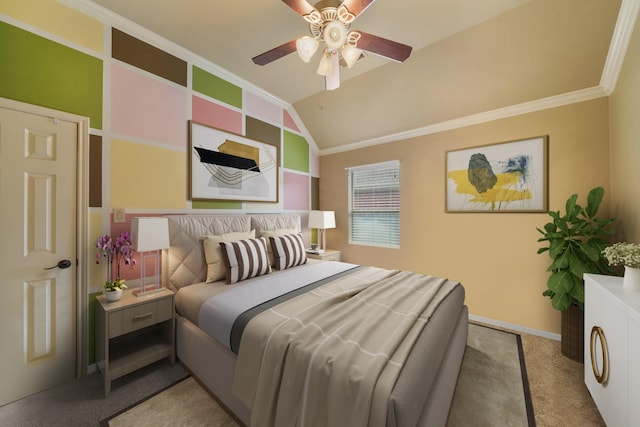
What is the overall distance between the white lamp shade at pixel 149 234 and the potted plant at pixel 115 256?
5.0 inches

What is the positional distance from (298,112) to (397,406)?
12.9 ft

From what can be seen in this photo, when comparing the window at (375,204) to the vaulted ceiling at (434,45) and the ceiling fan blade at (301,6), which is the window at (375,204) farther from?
the ceiling fan blade at (301,6)

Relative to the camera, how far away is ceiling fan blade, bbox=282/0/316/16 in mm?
1599

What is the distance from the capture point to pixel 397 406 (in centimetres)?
92

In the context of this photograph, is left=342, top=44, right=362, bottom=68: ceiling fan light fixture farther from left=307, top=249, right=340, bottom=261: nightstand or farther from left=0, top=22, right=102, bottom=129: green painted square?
left=307, top=249, right=340, bottom=261: nightstand

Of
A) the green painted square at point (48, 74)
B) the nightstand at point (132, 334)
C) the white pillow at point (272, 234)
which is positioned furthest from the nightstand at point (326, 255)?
the green painted square at point (48, 74)

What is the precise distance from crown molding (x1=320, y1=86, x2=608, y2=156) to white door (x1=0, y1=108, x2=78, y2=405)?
11.8 ft

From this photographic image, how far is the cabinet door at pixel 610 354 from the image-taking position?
1.32 metres

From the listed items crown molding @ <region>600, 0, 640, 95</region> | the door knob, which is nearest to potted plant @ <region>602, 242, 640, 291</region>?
crown molding @ <region>600, 0, 640, 95</region>

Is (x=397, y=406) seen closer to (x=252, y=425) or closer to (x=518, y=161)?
(x=252, y=425)

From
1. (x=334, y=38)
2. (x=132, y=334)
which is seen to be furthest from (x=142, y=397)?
(x=334, y=38)

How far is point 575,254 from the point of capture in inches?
86.3

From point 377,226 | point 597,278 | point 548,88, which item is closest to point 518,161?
point 548,88

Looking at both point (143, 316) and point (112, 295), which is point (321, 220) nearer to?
point (143, 316)
